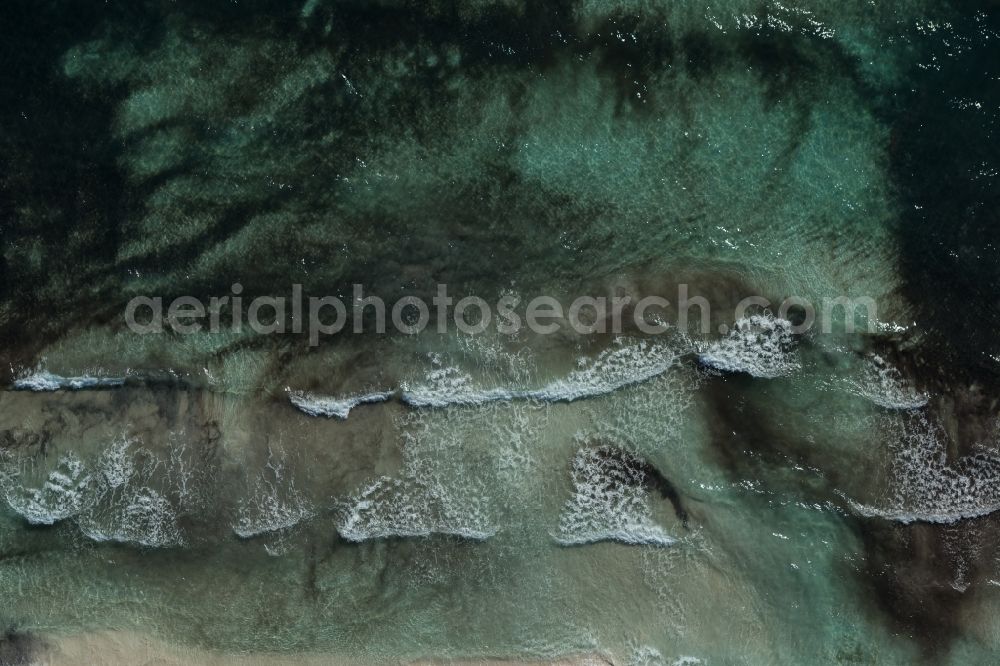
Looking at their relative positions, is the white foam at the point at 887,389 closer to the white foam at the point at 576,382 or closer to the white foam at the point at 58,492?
the white foam at the point at 576,382

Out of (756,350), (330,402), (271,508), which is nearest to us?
(271,508)

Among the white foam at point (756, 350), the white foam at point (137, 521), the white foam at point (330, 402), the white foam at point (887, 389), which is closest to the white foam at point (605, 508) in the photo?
the white foam at point (756, 350)

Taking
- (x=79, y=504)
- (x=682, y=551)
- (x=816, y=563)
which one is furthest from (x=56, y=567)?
(x=816, y=563)

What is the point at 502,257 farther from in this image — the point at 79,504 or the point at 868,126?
the point at 79,504

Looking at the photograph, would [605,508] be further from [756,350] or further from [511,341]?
[756,350]

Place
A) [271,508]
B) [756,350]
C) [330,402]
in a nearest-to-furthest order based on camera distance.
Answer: [271,508], [330,402], [756,350]

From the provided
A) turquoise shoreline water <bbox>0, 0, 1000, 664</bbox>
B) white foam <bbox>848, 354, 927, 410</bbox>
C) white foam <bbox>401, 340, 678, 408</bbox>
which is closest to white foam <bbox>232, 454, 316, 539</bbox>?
turquoise shoreline water <bbox>0, 0, 1000, 664</bbox>

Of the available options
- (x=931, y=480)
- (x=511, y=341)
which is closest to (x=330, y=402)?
(x=511, y=341)
